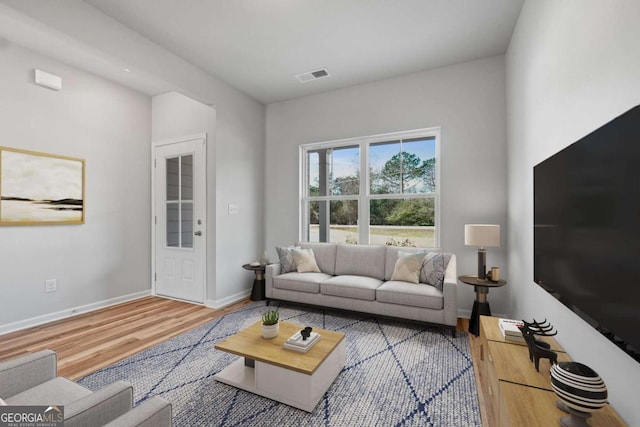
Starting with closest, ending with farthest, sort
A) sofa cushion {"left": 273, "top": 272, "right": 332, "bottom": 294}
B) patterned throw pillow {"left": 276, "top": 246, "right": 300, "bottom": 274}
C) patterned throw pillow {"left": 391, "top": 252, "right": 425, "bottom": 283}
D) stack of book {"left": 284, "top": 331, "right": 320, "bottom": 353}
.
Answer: stack of book {"left": 284, "top": 331, "right": 320, "bottom": 353}, patterned throw pillow {"left": 391, "top": 252, "right": 425, "bottom": 283}, sofa cushion {"left": 273, "top": 272, "right": 332, "bottom": 294}, patterned throw pillow {"left": 276, "top": 246, "right": 300, "bottom": 274}

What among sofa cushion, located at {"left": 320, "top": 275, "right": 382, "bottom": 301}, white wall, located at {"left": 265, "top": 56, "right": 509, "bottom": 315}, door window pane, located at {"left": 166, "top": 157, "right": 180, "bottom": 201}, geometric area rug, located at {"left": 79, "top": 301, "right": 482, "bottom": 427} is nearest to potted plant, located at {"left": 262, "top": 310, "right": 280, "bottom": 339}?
geometric area rug, located at {"left": 79, "top": 301, "right": 482, "bottom": 427}

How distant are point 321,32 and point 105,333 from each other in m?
3.73

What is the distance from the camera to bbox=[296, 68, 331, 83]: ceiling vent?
144 inches

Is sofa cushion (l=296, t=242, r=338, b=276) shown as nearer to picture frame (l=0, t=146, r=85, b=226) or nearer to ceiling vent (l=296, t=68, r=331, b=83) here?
ceiling vent (l=296, t=68, r=331, b=83)

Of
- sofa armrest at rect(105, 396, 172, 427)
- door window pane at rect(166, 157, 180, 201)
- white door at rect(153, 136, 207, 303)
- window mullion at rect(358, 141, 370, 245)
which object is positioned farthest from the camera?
door window pane at rect(166, 157, 180, 201)

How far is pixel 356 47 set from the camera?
3125mm

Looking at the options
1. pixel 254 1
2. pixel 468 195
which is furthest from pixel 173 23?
pixel 468 195

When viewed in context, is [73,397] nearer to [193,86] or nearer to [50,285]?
[50,285]

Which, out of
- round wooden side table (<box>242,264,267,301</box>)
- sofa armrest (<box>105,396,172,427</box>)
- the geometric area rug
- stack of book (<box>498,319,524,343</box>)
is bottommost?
the geometric area rug

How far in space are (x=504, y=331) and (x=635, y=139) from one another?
50.9 inches

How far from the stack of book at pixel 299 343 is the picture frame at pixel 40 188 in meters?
3.19

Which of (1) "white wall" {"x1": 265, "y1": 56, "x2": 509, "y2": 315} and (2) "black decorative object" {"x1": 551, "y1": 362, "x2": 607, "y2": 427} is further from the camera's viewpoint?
(1) "white wall" {"x1": 265, "y1": 56, "x2": 509, "y2": 315}

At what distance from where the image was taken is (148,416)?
95 centimetres

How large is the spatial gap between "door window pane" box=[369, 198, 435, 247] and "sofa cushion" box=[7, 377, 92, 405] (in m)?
3.34
